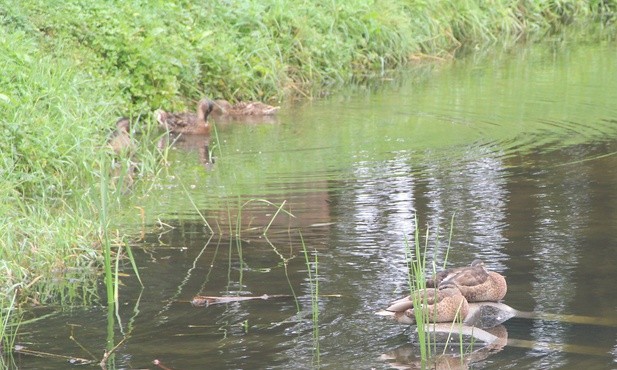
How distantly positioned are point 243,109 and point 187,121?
4.33 feet

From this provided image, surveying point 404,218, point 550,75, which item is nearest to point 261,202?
point 404,218

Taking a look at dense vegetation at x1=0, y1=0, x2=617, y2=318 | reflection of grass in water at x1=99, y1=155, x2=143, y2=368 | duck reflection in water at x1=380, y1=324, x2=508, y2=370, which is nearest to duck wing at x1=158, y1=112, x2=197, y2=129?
dense vegetation at x1=0, y1=0, x2=617, y2=318

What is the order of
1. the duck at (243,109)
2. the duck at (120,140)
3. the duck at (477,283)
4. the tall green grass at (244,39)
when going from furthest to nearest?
the duck at (243,109), the tall green grass at (244,39), the duck at (120,140), the duck at (477,283)

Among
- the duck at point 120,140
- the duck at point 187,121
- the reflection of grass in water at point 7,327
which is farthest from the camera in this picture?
the duck at point 187,121

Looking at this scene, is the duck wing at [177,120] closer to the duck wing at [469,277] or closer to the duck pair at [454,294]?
the duck pair at [454,294]

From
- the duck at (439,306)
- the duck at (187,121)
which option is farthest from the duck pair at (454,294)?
the duck at (187,121)

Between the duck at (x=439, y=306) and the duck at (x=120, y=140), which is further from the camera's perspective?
the duck at (x=120, y=140)

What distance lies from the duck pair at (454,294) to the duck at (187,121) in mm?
6757

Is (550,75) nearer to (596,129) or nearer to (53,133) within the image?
(596,129)

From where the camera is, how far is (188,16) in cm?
1585

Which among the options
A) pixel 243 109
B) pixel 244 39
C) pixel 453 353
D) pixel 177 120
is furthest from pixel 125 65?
pixel 453 353

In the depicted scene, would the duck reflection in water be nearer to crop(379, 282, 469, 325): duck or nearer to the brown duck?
crop(379, 282, 469, 325): duck

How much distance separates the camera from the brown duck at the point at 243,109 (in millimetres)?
14406

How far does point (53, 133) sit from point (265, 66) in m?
6.10
